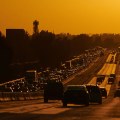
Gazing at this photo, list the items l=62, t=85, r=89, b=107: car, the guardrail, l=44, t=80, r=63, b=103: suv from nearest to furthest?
l=62, t=85, r=89, b=107: car < l=44, t=80, r=63, b=103: suv < the guardrail

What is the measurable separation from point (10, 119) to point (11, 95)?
3124 centimetres

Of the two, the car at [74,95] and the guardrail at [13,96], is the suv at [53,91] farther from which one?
the car at [74,95]

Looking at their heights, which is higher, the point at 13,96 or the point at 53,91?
the point at 53,91

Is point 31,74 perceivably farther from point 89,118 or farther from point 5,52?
point 89,118

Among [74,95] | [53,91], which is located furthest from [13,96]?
[74,95]

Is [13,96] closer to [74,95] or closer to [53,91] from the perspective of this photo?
[53,91]

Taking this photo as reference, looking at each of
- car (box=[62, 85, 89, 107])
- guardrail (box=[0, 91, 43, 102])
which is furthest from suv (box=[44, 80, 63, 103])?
car (box=[62, 85, 89, 107])

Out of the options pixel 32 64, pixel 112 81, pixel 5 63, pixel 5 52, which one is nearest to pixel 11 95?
pixel 5 63

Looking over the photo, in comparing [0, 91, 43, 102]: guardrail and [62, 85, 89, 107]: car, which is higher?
[62, 85, 89, 107]: car

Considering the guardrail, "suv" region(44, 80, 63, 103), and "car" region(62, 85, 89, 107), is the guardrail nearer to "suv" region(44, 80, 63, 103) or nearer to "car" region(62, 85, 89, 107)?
"suv" region(44, 80, 63, 103)

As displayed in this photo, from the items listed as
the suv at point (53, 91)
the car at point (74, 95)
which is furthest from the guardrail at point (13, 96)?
the car at point (74, 95)

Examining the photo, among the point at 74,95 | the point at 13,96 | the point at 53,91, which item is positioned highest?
the point at 74,95

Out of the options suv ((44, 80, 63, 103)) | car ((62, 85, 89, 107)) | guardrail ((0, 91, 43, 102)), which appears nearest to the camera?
car ((62, 85, 89, 107))

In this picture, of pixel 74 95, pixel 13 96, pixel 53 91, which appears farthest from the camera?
pixel 13 96
